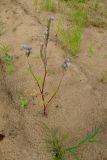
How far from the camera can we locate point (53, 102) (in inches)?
115

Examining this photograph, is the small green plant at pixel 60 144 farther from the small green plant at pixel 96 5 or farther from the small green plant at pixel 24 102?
the small green plant at pixel 96 5

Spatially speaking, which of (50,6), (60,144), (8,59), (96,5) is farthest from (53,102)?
(96,5)

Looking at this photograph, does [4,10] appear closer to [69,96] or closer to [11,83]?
[11,83]

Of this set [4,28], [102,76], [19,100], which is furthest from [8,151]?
[4,28]

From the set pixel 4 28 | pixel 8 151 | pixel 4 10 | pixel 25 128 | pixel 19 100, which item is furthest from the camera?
pixel 4 10

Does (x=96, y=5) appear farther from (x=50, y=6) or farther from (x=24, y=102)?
(x=24, y=102)

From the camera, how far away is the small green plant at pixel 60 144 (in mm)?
2445

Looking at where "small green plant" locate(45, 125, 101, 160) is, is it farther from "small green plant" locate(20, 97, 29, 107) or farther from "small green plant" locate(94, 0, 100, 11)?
"small green plant" locate(94, 0, 100, 11)

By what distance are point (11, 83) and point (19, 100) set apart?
27 cm

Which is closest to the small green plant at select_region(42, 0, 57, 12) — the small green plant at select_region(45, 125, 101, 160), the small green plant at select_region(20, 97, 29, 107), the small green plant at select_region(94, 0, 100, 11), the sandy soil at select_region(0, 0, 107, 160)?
the sandy soil at select_region(0, 0, 107, 160)

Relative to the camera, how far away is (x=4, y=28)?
12.5 ft

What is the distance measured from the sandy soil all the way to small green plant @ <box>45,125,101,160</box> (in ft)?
0.17

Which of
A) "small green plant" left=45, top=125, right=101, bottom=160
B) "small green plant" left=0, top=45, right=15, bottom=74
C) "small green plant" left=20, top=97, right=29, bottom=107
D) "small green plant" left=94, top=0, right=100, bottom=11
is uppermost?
"small green plant" left=94, top=0, right=100, bottom=11

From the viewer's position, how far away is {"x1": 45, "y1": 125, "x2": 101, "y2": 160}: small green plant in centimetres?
245
